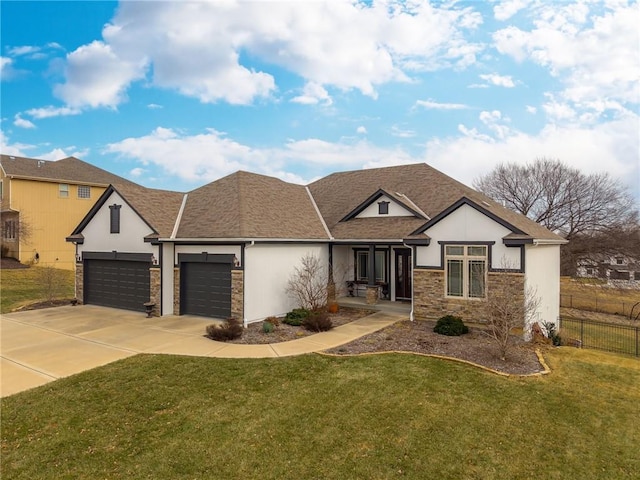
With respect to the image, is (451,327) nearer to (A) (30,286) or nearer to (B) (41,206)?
(A) (30,286)

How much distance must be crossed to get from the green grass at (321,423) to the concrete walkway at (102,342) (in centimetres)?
100

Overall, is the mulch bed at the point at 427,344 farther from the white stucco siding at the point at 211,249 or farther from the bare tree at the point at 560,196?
the bare tree at the point at 560,196

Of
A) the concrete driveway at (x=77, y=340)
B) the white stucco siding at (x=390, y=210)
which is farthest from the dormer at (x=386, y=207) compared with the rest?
the concrete driveway at (x=77, y=340)

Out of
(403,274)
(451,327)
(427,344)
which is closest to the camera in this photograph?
(427,344)

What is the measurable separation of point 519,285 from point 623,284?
28348mm

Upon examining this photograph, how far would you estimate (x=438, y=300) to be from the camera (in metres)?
14.4

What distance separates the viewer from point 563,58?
16906mm

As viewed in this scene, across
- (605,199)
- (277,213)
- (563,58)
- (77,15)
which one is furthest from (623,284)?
(77,15)

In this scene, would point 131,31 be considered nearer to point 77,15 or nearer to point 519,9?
point 77,15

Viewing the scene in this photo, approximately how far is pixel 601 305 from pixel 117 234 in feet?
105

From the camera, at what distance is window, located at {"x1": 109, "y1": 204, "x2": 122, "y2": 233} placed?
1758 cm

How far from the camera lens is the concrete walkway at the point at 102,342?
31.4 ft

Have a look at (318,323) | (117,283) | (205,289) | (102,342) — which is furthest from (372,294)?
(117,283)

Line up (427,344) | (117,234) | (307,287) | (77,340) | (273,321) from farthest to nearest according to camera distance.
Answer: (117,234)
(307,287)
(273,321)
(77,340)
(427,344)
